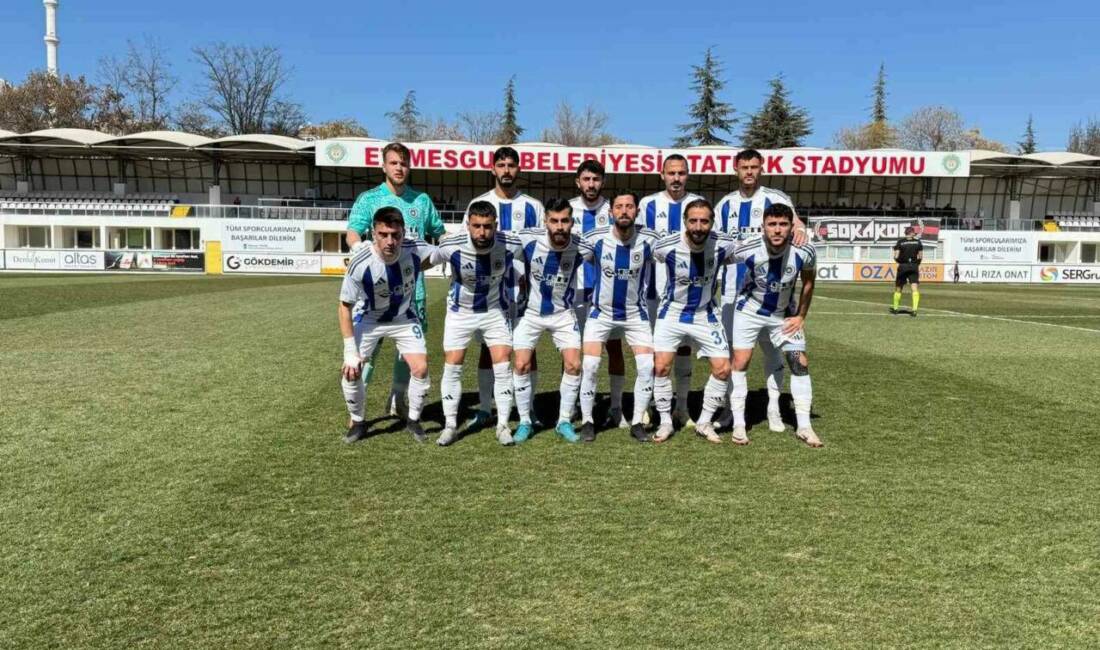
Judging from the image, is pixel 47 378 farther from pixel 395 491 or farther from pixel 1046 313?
pixel 1046 313

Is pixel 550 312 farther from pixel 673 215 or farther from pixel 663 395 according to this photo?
pixel 673 215

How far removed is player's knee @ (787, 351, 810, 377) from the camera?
5730 mm

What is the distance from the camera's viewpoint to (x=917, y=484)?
459cm

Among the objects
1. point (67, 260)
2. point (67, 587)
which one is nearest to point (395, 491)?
point (67, 587)

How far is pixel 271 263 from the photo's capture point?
124ft

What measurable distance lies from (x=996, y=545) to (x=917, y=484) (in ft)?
3.18

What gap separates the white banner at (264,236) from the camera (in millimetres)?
38375

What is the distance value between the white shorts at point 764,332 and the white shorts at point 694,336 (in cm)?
17

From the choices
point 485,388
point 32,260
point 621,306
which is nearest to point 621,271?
point 621,306

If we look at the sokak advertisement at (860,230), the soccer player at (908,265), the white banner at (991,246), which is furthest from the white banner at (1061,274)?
the soccer player at (908,265)

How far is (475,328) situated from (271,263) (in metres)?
35.1

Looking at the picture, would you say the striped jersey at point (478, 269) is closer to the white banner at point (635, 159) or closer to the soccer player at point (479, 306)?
the soccer player at point (479, 306)

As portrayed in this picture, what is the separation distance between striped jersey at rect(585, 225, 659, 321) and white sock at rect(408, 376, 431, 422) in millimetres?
1427

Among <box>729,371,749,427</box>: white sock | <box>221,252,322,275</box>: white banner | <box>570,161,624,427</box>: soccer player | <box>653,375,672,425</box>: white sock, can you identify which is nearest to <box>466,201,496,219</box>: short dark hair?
<box>570,161,624,427</box>: soccer player
